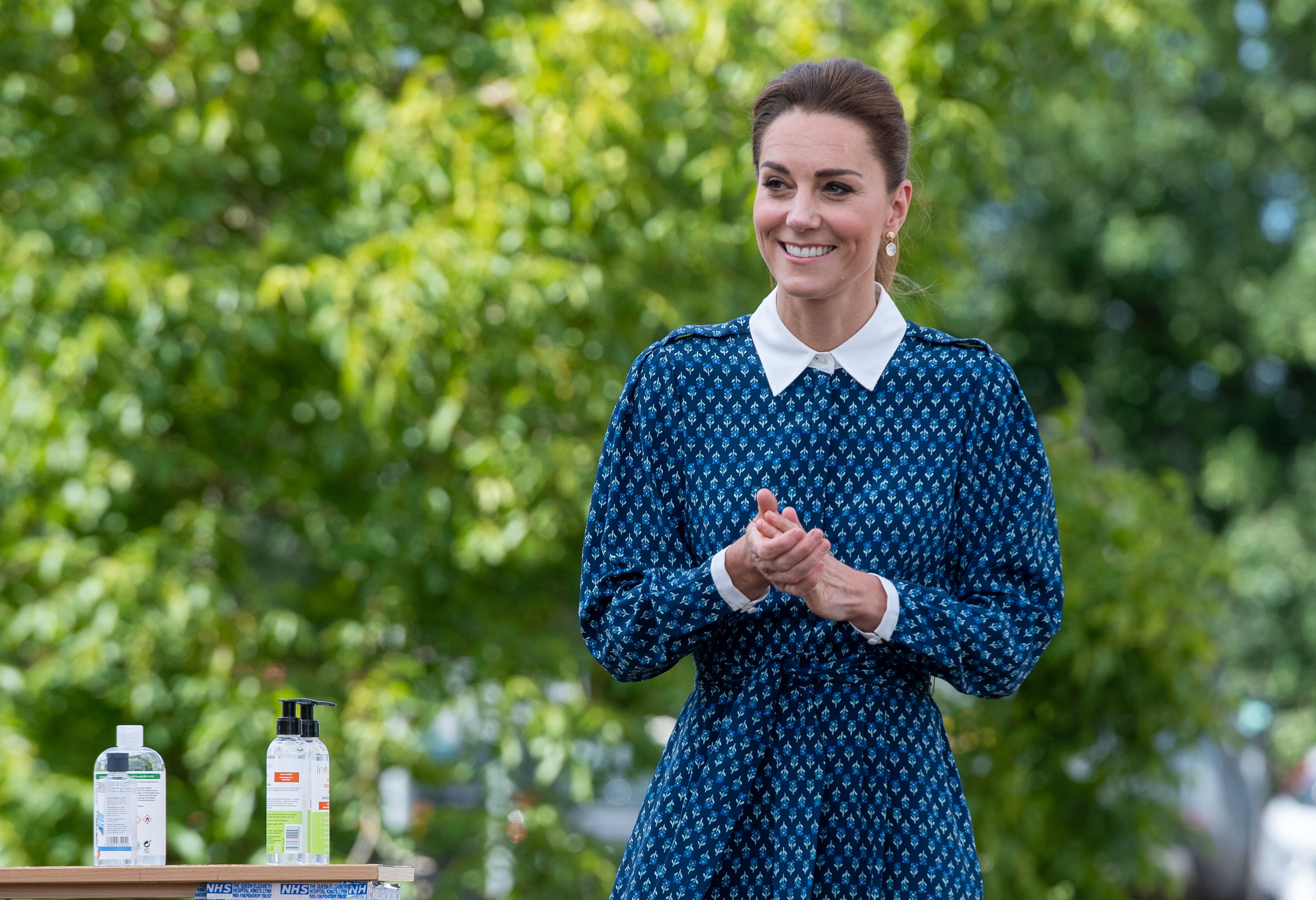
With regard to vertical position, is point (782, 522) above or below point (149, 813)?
above

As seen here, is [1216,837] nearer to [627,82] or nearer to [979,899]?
[627,82]

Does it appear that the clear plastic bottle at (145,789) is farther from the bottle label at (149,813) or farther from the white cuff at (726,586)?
the white cuff at (726,586)

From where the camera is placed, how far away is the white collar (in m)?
1.83

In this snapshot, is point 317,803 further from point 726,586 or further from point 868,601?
point 868,601

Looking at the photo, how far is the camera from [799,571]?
159cm

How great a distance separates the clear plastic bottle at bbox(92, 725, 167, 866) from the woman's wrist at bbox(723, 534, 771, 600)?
926mm

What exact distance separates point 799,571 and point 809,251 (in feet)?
1.38

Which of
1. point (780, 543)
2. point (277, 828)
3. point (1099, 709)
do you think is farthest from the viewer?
point (1099, 709)

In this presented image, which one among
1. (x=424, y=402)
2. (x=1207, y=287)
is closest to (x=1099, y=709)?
(x=424, y=402)

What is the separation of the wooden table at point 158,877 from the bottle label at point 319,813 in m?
0.22

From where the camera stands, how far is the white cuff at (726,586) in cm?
167

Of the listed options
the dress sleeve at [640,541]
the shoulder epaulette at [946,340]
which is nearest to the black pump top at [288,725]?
the dress sleeve at [640,541]

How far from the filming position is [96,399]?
4566 mm

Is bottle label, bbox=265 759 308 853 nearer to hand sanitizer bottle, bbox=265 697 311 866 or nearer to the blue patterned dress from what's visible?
hand sanitizer bottle, bbox=265 697 311 866
